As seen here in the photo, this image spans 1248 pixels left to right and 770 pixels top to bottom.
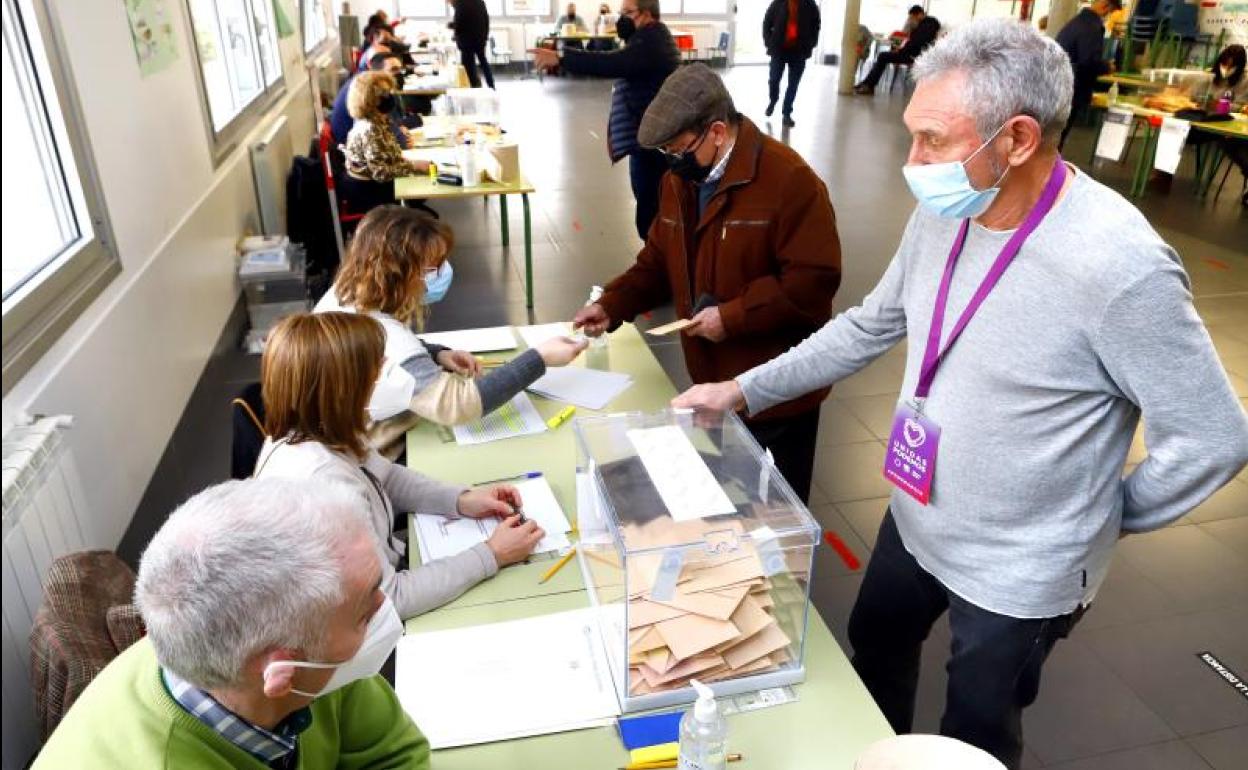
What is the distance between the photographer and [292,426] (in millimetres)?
1692

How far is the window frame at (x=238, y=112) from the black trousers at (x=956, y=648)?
4178 mm

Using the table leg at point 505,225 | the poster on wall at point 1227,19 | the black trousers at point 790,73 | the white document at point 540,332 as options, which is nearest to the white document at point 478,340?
the white document at point 540,332

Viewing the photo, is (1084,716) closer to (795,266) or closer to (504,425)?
(795,266)

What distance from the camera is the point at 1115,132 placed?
7988mm

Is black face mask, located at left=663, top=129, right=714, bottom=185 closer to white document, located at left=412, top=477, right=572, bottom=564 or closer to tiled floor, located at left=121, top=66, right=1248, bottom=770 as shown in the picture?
white document, located at left=412, top=477, right=572, bottom=564

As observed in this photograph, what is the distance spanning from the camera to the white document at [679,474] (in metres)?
1.46

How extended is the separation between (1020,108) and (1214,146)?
8.62 metres

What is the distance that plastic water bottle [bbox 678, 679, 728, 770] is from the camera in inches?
45.0

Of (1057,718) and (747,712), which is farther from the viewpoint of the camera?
(1057,718)

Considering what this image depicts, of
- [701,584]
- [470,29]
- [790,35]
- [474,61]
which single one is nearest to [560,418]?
[701,584]

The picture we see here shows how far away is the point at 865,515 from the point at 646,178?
3048 millimetres

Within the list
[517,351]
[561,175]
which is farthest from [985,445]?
[561,175]

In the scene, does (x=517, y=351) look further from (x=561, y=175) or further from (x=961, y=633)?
(x=561, y=175)

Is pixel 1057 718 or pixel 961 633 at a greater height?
pixel 961 633
